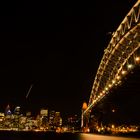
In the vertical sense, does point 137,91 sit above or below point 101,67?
below

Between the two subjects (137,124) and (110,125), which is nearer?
(137,124)

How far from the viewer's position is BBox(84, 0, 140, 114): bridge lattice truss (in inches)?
1512

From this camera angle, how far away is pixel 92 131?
302 feet

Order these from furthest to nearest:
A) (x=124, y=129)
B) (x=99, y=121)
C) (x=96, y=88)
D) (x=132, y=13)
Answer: (x=124, y=129), (x=99, y=121), (x=96, y=88), (x=132, y=13)

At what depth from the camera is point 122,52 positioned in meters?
49.5

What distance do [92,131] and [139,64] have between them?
66850 mm

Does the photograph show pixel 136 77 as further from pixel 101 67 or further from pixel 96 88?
pixel 96 88

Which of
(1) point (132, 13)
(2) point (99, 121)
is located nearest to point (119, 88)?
(1) point (132, 13)

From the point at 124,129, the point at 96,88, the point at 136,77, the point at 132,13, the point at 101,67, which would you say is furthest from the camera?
the point at 124,129

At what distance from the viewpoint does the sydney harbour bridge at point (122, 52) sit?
3728 centimetres

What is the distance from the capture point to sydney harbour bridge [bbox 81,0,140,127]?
3728 cm

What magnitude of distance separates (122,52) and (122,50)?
0.65 meters

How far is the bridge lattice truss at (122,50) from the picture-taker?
38406mm

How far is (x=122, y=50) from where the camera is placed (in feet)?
161
